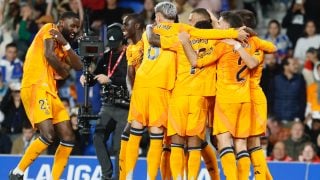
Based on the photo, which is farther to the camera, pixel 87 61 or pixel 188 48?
pixel 87 61

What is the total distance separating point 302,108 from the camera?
2095 centimetres

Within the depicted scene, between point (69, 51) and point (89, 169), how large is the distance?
9.08ft

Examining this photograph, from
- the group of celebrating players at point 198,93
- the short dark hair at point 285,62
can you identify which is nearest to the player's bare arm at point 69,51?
the group of celebrating players at point 198,93

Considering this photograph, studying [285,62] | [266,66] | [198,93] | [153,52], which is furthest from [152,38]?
[266,66]

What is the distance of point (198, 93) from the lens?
49.8 ft

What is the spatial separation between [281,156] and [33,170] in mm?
4019

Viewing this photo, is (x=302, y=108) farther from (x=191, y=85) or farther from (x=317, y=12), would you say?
(x=191, y=85)

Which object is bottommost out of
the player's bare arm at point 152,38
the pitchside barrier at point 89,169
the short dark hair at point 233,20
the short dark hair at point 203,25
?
the pitchside barrier at point 89,169

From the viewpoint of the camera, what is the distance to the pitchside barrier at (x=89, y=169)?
1758cm

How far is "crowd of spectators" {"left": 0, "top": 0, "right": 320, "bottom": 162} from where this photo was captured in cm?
2030

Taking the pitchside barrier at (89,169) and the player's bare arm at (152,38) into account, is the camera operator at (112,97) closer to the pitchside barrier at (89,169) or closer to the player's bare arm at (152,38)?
Answer: the pitchside barrier at (89,169)

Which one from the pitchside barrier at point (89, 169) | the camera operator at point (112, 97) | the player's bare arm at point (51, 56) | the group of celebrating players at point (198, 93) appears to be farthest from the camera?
the pitchside barrier at point (89, 169)

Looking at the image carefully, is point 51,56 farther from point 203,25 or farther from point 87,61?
point 203,25

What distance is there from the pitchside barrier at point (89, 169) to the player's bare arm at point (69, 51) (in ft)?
7.45
